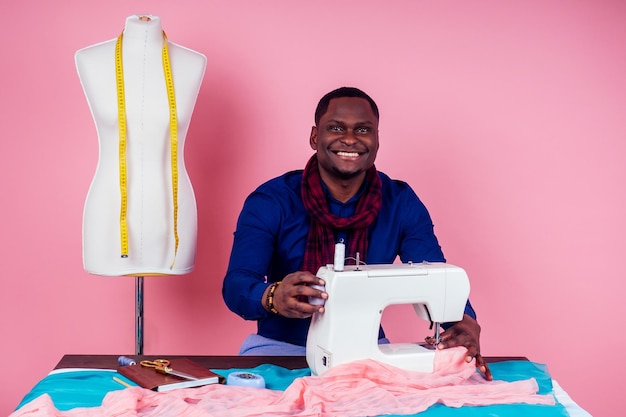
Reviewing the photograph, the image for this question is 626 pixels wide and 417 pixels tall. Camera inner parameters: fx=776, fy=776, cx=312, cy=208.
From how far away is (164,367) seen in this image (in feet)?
6.34

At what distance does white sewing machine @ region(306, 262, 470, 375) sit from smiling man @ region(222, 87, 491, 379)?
538 mm

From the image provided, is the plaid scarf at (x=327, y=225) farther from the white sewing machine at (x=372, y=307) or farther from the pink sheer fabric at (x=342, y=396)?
the pink sheer fabric at (x=342, y=396)

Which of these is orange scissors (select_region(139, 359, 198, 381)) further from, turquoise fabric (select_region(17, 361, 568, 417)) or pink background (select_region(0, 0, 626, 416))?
pink background (select_region(0, 0, 626, 416))

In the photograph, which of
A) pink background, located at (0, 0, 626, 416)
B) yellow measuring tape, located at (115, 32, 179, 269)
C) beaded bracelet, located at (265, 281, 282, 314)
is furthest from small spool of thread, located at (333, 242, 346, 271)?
pink background, located at (0, 0, 626, 416)

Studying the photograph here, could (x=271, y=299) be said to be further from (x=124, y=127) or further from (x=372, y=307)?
(x=124, y=127)

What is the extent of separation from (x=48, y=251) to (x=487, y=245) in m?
2.02

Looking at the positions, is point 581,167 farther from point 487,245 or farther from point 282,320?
point 282,320

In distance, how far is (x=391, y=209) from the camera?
275cm

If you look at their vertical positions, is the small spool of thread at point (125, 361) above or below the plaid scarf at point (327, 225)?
below

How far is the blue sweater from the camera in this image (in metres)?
2.54

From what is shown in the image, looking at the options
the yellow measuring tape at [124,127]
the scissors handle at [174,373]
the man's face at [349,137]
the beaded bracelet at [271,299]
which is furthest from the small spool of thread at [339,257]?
the yellow measuring tape at [124,127]

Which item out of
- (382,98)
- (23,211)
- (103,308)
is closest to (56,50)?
(23,211)

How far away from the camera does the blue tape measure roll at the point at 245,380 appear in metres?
1.87

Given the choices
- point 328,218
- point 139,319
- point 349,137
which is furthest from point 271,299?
point 139,319
